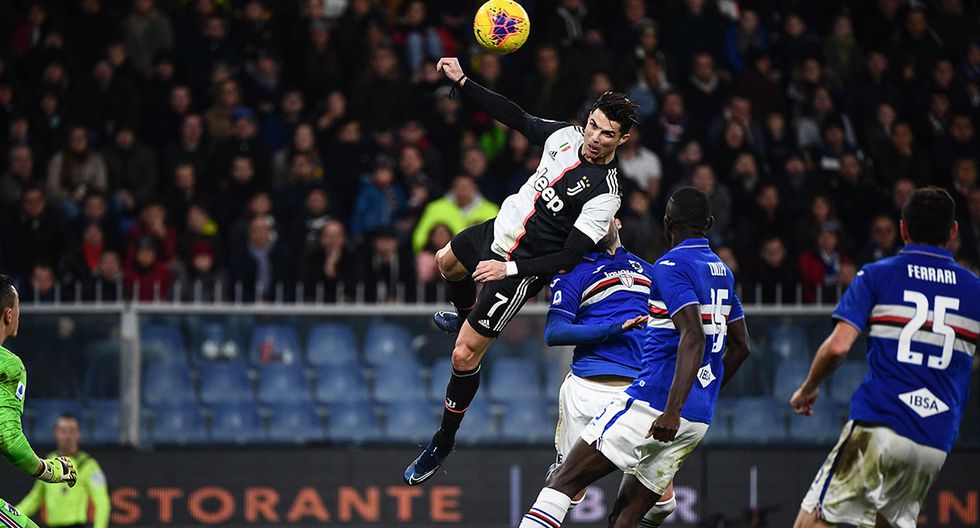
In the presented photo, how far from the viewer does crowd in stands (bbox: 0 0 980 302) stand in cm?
1338

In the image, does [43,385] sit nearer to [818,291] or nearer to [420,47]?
[420,47]

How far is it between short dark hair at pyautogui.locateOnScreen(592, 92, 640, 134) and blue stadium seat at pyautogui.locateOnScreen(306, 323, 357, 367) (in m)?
5.30

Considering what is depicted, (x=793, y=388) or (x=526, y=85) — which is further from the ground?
(x=526, y=85)

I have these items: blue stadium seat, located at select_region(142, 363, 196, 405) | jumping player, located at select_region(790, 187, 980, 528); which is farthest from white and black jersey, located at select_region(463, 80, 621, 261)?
blue stadium seat, located at select_region(142, 363, 196, 405)

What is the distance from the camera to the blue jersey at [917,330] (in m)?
6.62

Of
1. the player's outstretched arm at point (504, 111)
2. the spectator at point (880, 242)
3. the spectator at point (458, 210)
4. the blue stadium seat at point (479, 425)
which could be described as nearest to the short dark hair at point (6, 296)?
the player's outstretched arm at point (504, 111)

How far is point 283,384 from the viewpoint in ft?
41.9

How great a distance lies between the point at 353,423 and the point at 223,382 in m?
1.17

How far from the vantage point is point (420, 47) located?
1605cm

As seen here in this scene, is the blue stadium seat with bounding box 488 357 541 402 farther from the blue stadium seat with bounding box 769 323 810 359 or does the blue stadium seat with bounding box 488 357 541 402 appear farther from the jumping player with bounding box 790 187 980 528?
the jumping player with bounding box 790 187 980 528

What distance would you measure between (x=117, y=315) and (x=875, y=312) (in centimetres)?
791

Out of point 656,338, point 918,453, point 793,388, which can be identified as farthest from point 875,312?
point 793,388

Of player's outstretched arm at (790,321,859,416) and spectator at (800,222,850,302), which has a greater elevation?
spectator at (800,222,850,302)

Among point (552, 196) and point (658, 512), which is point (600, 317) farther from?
point (658, 512)
